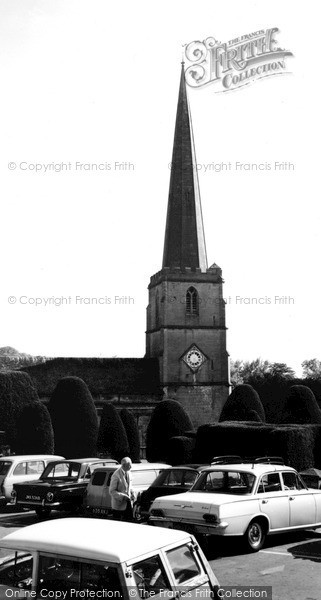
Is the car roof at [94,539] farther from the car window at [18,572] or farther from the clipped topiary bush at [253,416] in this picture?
the clipped topiary bush at [253,416]

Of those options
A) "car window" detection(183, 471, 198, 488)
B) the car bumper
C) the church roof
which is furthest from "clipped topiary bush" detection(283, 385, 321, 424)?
the church roof

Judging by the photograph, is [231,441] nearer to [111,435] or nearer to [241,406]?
[241,406]

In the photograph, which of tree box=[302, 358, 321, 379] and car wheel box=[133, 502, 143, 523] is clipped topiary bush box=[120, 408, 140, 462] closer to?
car wheel box=[133, 502, 143, 523]

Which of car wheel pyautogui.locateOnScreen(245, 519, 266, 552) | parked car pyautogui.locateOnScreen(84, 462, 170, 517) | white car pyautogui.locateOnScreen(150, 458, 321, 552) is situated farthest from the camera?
parked car pyautogui.locateOnScreen(84, 462, 170, 517)

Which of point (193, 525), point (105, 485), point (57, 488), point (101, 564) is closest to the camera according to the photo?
point (101, 564)

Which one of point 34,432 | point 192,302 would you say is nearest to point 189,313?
point 192,302

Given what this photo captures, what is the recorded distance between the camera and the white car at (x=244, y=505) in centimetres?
1062

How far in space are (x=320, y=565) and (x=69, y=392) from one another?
89.2 feet

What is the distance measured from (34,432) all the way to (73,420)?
15.1 ft

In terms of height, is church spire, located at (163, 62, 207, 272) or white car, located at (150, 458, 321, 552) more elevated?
church spire, located at (163, 62, 207, 272)

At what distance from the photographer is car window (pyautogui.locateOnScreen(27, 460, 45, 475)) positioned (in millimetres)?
17781

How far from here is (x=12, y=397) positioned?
37.5 meters

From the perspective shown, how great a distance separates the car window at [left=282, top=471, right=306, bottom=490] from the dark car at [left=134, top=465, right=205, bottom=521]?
1.82 meters

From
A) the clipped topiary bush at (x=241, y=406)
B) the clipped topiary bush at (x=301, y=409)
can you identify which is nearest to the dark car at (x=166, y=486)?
the clipped topiary bush at (x=301, y=409)
